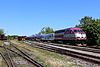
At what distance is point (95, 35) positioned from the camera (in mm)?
48125

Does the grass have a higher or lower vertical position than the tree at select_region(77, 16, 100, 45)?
lower

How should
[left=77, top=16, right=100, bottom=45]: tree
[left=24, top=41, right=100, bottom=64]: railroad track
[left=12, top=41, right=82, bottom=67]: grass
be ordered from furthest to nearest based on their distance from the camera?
[left=77, top=16, right=100, bottom=45]: tree → [left=24, top=41, right=100, bottom=64]: railroad track → [left=12, top=41, right=82, bottom=67]: grass

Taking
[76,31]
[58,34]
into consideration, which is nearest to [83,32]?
[76,31]

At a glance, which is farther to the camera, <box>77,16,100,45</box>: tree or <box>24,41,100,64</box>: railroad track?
<box>77,16,100,45</box>: tree

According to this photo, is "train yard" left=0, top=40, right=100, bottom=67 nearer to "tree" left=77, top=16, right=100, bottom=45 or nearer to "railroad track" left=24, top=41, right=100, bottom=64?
"railroad track" left=24, top=41, right=100, bottom=64

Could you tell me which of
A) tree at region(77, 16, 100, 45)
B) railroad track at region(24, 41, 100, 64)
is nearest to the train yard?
railroad track at region(24, 41, 100, 64)

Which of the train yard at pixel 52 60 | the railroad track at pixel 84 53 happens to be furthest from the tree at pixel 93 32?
the train yard at pixel 52 60

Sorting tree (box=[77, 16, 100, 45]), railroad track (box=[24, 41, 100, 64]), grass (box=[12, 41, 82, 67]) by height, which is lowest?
grass (box=[12, 41, 82, 67])

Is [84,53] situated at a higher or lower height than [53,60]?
higher

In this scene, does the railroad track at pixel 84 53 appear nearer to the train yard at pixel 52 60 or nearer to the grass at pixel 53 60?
the train yard at pixel 52 60

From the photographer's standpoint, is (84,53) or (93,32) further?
(93,32)

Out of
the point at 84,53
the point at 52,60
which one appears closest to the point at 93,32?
the point at 84,53

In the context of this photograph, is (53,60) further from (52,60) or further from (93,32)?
(93,32)

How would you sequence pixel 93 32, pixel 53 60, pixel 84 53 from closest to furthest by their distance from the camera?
pixel 53 60 < pixel 84 53 < pixel 93 32
